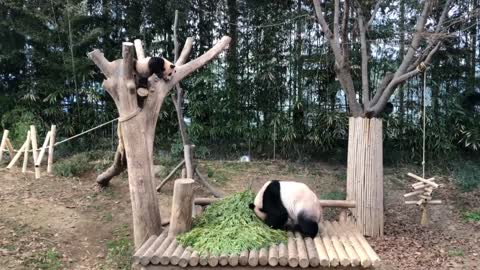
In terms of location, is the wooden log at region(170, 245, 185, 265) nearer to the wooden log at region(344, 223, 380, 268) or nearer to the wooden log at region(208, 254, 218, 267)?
the wooden log at region(208, 254, 218, 267)

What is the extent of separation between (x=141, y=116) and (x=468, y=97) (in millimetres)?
6005

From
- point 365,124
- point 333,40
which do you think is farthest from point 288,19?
point 365,124

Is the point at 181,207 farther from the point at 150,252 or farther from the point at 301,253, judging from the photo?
the point at 301,253

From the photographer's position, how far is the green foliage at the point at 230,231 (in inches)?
124

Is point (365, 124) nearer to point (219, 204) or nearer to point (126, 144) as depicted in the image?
point (219, 204)

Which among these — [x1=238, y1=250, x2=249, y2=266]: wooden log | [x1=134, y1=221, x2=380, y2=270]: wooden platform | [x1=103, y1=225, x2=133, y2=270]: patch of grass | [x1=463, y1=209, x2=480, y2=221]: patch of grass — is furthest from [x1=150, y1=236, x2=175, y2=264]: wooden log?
[x1=463, y1=209, x2=480, y2=221]: patch of grass

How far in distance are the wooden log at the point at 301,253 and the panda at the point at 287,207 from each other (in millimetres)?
148

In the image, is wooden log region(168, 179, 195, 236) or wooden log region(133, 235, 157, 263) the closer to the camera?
wooden log region(133, 235, 157, 263)

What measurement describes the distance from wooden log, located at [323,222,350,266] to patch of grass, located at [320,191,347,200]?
2605mm

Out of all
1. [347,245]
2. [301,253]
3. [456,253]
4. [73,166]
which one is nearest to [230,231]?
[301,253]

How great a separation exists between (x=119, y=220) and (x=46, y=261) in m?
1.24

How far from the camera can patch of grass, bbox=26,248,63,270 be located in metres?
4.48

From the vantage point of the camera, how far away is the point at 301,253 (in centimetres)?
308

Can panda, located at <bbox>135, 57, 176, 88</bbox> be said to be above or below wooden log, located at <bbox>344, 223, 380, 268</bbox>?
above
